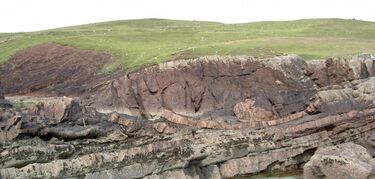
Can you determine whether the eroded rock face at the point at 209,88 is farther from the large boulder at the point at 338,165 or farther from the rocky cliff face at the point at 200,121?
the large boulder at the point at 338,165

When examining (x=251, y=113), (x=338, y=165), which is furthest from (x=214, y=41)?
(x=338, y=165)

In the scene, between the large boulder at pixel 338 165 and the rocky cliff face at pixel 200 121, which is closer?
the rocky cliff face at pixel 200 121

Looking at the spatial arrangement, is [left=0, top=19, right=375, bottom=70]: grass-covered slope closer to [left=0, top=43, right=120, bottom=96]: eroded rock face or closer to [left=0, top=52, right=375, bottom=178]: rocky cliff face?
[left=0, top=43, right=120, bottom=96]: eroded rock face

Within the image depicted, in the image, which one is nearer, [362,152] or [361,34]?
[362,152]

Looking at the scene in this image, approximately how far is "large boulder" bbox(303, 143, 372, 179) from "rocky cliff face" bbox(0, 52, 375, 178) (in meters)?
3.89

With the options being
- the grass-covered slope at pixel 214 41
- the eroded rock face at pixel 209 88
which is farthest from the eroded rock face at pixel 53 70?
the eroded rock face at pixel 209 88

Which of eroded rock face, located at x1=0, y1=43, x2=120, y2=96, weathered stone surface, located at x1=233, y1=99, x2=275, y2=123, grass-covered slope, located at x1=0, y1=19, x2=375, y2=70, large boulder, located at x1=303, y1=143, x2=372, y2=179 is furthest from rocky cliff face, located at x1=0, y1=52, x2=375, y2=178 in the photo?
eroded rock face, located at x1=0, y1=43, x2=120, y2=96

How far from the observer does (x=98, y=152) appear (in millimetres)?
28016

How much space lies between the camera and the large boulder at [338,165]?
91.7ft

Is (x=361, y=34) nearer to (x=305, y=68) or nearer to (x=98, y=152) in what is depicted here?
(x=305, y=68)

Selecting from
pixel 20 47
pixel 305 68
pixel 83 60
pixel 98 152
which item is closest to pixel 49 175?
pixel 98 152

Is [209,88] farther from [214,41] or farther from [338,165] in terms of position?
[214,41]

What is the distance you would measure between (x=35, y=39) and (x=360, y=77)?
38338 mm

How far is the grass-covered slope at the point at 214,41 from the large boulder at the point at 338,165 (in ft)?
71.6
